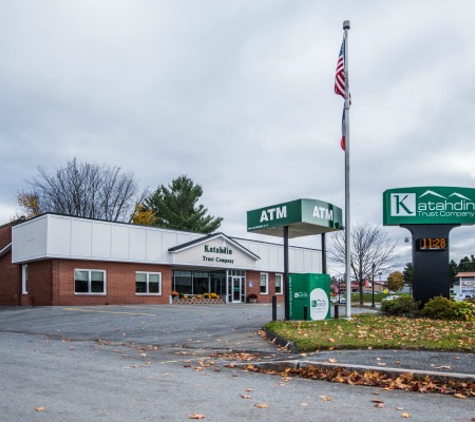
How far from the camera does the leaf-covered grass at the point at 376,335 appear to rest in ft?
34.9

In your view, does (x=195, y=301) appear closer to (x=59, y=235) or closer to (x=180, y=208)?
(x=59, y=235)

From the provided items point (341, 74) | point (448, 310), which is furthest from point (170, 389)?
point (341, 74)

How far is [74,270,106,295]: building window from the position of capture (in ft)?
107

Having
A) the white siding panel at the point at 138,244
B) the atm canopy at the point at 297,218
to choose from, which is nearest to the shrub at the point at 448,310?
the atm canopy at the point at 297,218

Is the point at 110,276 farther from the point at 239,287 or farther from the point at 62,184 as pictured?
the point at 62,184

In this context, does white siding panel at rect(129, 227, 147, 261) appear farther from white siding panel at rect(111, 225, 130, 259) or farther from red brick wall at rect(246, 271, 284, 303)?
red brick wall at rect(246, 271, 284, 303)

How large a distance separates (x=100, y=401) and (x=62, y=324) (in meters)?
14.6

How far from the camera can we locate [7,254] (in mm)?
37531

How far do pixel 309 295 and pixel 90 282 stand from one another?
1992 cm

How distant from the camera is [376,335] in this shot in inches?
481

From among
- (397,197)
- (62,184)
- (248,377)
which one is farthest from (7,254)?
(248,377)

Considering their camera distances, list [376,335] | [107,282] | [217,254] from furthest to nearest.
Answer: [217,254], [107,282], [376,335]

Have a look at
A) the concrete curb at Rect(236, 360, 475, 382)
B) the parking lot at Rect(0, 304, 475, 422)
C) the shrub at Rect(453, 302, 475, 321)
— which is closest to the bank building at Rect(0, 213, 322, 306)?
the parking lot at Rect(0, 304, 475, 422)

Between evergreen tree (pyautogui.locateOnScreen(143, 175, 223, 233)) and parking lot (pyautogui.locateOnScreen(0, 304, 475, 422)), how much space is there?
53.2 metres
